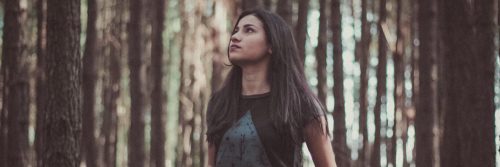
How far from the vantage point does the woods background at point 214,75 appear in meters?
3.64

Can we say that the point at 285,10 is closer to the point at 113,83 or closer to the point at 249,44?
the point at 113,83

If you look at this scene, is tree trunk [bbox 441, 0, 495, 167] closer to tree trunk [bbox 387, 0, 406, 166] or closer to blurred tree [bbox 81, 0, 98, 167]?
tree trunk [bbox 387, 0, 406, 166]

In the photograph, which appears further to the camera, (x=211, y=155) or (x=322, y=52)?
(x=322, y=52)

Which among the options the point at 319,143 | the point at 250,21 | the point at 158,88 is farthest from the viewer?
the point at 158,88

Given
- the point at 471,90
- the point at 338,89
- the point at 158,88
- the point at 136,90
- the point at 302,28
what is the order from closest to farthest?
1. the point at 471,90
2. the point at 338,89
3. the point at 302,28
4. the point at 136,90
5. the point at 158,88

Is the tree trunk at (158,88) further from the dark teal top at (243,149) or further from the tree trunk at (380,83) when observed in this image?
the dark teal top at (243,149)

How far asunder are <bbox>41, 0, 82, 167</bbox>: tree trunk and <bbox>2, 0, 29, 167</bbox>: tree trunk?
1924 mm

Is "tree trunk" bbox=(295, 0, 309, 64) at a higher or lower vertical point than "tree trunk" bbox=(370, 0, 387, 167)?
higher

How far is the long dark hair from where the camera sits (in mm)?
1773

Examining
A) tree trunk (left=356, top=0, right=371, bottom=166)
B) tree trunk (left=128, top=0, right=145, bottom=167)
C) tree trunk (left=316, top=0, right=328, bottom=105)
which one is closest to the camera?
tree trunk (left=316, top=0, right=328, bottom=105)

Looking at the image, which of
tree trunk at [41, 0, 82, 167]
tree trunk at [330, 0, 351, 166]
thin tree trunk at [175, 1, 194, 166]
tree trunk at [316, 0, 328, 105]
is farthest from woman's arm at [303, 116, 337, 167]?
thin tree trunk at [175, 1, 194, 166]

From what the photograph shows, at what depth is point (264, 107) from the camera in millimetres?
1836

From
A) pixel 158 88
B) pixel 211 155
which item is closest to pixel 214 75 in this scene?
pixel 158 88

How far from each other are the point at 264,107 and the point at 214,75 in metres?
5.46
